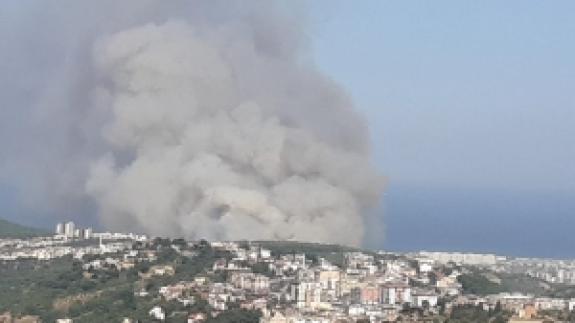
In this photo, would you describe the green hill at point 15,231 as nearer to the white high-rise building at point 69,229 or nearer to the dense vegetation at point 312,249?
the white high-rise building at point 69,229

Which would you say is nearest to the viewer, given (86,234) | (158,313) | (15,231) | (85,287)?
(158,313)

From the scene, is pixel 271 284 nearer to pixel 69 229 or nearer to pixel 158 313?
pixel 158 313

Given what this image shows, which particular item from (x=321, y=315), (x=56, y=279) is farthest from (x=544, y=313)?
(x=56, y=279)

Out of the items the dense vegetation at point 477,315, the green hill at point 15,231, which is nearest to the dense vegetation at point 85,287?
the dense vegetation at point 477,315

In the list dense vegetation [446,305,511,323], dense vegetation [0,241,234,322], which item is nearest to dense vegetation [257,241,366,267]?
dense vegetation [0,241,234,322]

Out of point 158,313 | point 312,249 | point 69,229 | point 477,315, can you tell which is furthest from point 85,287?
point 69,229

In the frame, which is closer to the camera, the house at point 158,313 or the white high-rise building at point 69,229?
the house at point 158,313
